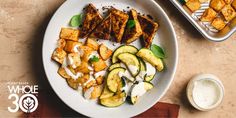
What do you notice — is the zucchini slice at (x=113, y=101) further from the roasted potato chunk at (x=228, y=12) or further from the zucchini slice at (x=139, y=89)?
the roasted potato chunk at (x=228, y=12)

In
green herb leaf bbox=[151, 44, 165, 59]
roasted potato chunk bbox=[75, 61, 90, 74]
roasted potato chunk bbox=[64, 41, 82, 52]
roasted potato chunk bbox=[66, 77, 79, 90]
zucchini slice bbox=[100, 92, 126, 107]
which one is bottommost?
zucchini slice bbox=[100, 92, 126, 107]

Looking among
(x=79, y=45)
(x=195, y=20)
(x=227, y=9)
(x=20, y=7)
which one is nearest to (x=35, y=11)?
(x=20, y=7)

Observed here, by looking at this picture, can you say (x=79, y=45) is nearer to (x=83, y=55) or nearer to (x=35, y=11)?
(x=83, y=55)

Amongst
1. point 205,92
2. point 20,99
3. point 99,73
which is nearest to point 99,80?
point 99,73

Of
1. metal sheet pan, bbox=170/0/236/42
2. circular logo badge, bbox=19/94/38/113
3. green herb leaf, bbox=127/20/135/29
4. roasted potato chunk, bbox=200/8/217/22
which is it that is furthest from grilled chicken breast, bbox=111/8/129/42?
circular logo badge, bbox=19/94/38/113

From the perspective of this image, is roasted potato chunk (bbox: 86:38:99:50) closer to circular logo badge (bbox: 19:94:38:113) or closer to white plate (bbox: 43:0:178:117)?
white plate (bbox: 43:0:178:117)

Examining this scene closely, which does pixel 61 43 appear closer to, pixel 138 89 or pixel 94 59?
pixel 94 59
